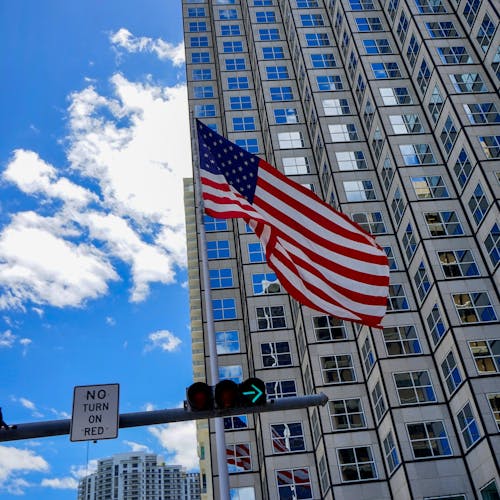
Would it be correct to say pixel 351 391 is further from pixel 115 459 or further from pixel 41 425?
pixel 115 459

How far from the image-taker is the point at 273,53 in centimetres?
6425

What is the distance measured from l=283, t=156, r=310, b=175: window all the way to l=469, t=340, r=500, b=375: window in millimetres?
24444

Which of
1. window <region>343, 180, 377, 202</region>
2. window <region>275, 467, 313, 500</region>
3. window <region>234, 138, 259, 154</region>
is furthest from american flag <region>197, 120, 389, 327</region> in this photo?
window <region>234, 138, 259, 154</region>

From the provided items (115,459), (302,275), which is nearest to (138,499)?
(115,459)

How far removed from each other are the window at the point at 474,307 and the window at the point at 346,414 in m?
9.62

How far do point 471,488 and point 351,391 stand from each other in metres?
10.3

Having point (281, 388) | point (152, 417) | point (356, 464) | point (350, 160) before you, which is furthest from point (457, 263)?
point (152, 417)

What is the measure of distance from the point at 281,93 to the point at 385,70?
12381 mm

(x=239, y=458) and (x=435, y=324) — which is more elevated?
(x=435, y=324)

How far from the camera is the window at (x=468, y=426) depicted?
32.6m

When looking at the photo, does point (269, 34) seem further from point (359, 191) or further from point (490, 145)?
point (490, 145)

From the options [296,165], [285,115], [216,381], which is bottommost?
[216,381]

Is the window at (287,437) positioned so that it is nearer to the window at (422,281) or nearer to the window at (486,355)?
the window at (422,281)

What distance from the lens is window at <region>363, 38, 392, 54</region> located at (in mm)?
52781
